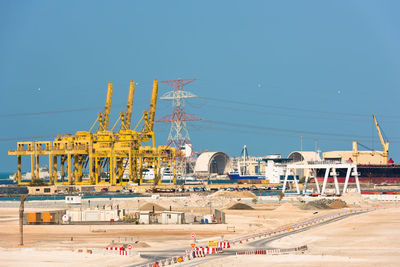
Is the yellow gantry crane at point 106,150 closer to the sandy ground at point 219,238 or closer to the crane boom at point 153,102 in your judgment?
the crane boom at point 153,102

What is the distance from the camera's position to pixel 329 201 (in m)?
108

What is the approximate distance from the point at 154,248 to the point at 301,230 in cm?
1888

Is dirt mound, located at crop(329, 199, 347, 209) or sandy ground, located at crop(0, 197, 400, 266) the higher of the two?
dirt mound, located at crop(329, 199, 347, 209)

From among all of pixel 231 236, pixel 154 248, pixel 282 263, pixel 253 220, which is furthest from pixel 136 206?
pixel 282 263

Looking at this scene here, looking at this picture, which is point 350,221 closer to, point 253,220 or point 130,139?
point 253,220

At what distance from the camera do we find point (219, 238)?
6219 cm

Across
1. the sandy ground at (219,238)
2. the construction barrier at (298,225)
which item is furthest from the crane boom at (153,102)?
the construction barrier at (298,225)

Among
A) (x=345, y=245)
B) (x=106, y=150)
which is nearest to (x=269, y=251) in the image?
(x=345, y=245)

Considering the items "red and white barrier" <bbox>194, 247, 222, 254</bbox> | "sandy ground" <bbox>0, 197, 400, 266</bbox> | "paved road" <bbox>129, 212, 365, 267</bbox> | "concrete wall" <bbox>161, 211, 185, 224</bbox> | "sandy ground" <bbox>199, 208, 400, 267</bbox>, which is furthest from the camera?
"concrete wall" <bbox>161, 211, 185, 224</bbox>

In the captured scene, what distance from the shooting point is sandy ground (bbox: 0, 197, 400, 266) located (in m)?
45.8

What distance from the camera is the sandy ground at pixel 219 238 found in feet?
150

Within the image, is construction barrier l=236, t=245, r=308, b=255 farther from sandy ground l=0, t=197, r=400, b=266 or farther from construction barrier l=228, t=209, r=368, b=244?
construction barrier l=228, t=209, r=368, b=244

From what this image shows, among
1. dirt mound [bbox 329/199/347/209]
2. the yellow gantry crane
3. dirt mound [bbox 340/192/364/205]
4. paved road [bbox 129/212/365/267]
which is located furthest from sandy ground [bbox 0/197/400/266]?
the yellow gantry crane

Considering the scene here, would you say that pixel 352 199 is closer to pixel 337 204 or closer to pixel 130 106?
pixel 337 204
